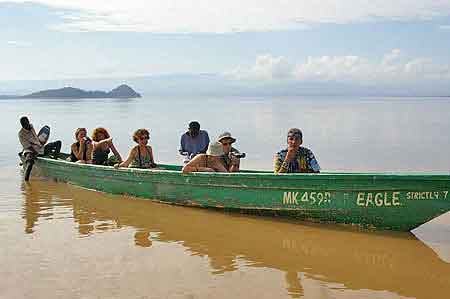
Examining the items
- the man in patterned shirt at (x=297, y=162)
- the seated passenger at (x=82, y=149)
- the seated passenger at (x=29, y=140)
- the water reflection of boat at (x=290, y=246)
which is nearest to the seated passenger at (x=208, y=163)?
the water reflection of boat at (x=290, y=246)

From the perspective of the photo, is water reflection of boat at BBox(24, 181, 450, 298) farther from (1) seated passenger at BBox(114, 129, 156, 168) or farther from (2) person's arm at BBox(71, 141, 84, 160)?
(2) person's arm at BBox(71, 141, 84, 160)

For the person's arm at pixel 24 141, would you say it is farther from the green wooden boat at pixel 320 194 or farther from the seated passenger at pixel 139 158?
the green wooden boat at pixel 320 194

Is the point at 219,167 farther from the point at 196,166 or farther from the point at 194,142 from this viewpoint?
the point at 194,142

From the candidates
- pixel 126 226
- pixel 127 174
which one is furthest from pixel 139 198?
pixel 126 226

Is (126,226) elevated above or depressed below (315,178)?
below

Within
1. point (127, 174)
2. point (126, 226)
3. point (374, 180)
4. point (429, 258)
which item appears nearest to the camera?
point (429, 258)

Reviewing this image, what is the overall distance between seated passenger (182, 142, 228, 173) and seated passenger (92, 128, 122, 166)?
2.85m

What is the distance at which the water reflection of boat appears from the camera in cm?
663

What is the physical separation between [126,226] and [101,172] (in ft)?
9.35

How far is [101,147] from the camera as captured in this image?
12.3 meters

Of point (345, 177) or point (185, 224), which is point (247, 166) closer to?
point (185, 224)

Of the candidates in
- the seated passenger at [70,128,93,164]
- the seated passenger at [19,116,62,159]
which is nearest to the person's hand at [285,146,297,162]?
the seated passenger at [70,128,93,164]

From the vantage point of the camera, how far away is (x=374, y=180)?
8.04m

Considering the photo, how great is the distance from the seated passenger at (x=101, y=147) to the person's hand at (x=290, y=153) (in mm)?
4665
